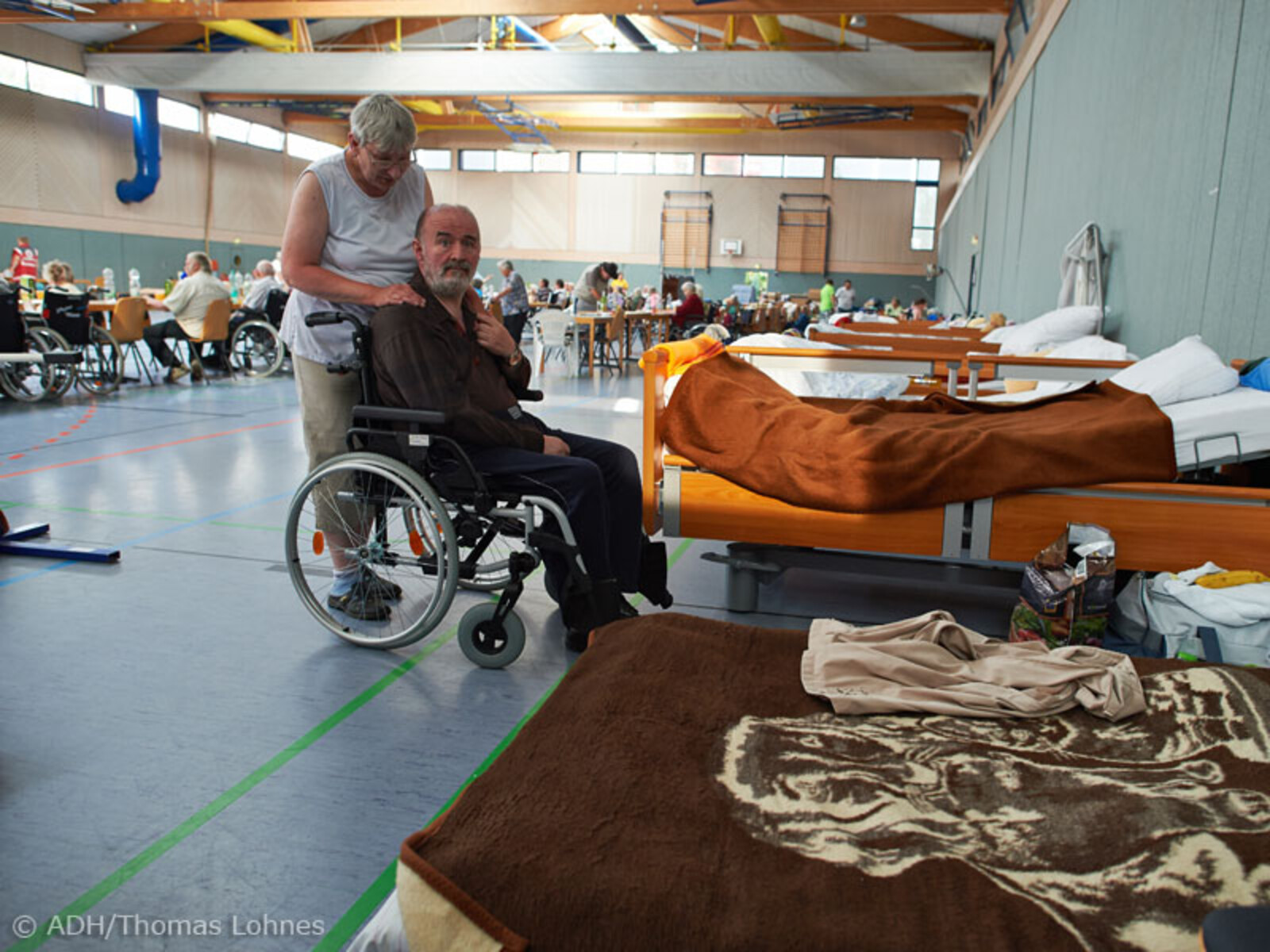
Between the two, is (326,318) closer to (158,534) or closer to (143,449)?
(158,534)

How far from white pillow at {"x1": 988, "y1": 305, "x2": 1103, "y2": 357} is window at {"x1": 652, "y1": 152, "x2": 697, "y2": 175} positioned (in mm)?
16400

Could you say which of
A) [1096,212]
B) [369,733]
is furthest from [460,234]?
[1096,212]

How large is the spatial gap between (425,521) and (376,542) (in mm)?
228

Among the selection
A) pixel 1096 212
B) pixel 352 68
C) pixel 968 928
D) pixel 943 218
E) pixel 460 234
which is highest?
pixel 352 68

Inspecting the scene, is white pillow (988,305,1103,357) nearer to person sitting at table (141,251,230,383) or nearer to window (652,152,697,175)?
person sitting at table (141,251,230,383)

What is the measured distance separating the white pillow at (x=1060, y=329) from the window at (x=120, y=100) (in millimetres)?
14958

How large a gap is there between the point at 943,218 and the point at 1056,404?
57.0 feet

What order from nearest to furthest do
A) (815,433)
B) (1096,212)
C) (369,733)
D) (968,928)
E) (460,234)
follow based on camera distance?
(968,928), (369,733), (460,234), (815,433), (1096,212)

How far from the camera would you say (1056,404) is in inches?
115

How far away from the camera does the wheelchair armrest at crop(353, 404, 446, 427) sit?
207 centimetres

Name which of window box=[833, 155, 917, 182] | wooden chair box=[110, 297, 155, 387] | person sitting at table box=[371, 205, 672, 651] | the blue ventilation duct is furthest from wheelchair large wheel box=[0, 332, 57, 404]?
window box=[833, 155, 917, 182]

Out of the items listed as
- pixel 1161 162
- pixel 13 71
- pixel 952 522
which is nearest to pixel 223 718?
pixel 952 522

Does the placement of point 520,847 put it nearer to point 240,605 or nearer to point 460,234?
point 460,234

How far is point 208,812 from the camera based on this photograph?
61.4 inches
